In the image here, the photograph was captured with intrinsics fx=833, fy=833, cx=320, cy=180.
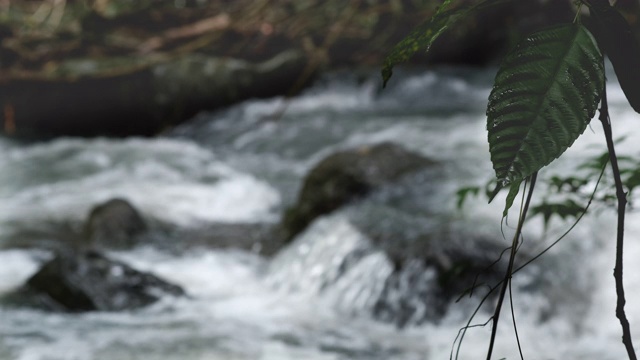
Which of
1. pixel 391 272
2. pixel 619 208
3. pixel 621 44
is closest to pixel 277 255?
pixel 391 272

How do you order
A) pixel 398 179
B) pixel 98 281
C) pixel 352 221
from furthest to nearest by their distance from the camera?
pixel 398 179, pixel 352 221, pixel 98 281

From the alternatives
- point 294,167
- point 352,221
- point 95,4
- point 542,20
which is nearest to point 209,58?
point 95,4

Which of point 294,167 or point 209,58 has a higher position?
point 209,58

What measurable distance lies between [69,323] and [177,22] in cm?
581

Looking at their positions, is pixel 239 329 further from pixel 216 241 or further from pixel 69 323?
pixel 216 241

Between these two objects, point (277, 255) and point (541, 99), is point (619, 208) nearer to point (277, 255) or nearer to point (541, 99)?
point (541, 99)

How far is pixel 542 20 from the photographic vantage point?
27.8ft

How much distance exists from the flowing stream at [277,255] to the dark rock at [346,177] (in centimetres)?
23

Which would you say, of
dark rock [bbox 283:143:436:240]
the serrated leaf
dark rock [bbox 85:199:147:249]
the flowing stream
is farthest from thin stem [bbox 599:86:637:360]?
dark rock [bbox 85:199:147:249]

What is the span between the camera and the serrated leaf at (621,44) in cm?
59

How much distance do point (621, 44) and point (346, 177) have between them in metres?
4.13

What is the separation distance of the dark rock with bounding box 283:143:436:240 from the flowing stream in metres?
0.23

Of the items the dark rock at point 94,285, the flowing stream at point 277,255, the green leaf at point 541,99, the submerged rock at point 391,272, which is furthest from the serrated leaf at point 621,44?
the dark rock at point 94,285

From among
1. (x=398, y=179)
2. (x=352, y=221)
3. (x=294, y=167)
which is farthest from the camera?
(x=294, y=167)
